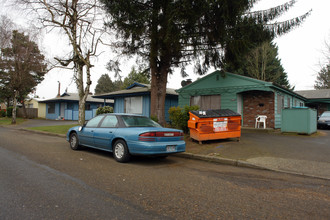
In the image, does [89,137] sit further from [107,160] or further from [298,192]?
[298,192]

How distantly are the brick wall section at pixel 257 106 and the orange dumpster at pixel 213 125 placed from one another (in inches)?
240

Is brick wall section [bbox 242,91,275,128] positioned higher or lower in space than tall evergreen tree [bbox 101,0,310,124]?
lower

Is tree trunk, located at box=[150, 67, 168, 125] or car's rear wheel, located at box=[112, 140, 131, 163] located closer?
car's rear wheel, located at box=[112, 140, 131, 163]

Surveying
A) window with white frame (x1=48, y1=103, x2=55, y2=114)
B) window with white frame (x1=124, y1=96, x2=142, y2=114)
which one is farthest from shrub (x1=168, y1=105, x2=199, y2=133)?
window with white frame (x1=48, y1=103, x2=55, y2=114)

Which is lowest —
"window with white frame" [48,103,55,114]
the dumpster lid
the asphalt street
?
the asphalt street

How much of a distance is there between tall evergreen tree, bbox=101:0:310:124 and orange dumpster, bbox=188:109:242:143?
321 cm

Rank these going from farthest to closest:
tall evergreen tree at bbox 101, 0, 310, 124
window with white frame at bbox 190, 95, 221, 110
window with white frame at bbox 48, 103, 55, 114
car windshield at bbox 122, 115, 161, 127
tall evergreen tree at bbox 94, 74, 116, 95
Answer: tall evergreen tree at bbox 94, 74, 116, 95, window with white frame at bbox 48, 103, 55, 114, window with white frame at bbox 190, 95, 221, 110, tall evergreen tree at bbox 101, 0, 310, 124, car windshield at bbox 122, 115, 161, 127

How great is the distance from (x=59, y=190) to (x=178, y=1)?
29.5 ft

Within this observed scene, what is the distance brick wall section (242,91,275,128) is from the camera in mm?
14195

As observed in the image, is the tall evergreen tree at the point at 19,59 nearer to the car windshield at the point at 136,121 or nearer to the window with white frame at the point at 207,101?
the window with white frame at the point at 207,101

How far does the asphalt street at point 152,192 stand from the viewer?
3.05 meters

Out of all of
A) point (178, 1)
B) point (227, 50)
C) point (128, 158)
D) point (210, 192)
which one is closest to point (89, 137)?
point (128, 158)

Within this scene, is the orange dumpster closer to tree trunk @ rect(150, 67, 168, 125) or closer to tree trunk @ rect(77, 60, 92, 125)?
tree trunk @ rect(150, 67, 168, 125)

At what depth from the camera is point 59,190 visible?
3.83 meters
